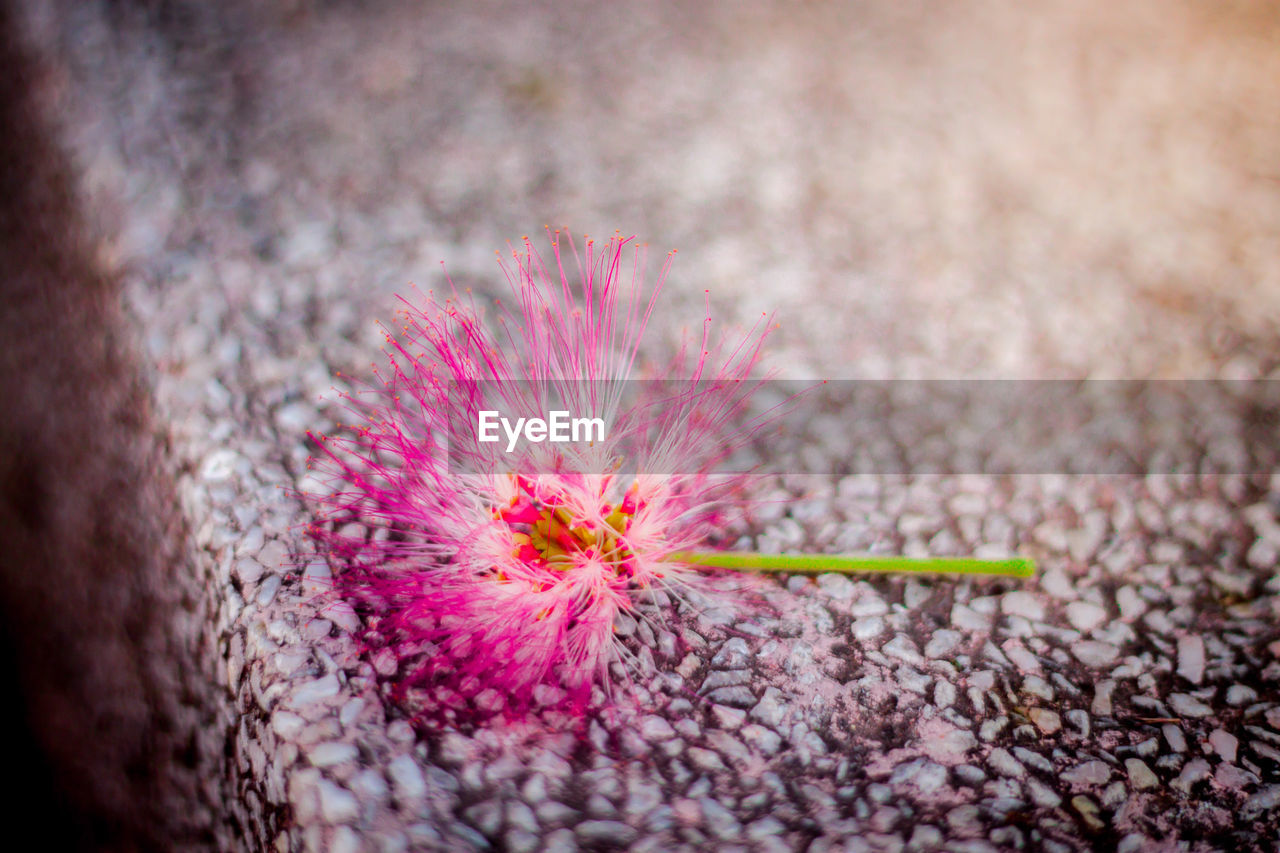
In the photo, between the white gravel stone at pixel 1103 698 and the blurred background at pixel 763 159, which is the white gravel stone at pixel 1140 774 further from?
the blurred background at pixel 763 159

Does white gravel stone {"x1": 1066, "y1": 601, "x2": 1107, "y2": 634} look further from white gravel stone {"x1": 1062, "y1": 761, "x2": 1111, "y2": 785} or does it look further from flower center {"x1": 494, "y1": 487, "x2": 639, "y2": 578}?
flower center {"x1": 494, "y1": 487, "x2": 639, "y2": 578}

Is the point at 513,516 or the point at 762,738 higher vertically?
the point at 513,516

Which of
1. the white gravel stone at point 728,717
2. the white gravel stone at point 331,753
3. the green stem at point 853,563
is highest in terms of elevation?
the green stem at point 853,563

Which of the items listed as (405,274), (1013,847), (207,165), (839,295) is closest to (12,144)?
(207,165)

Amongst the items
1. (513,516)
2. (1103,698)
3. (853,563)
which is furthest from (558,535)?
(1103,698)

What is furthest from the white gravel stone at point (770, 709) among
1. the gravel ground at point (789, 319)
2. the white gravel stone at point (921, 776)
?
the white gravel stone at point (921, 776)

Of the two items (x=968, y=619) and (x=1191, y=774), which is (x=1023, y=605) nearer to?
(x=968, y=619)
